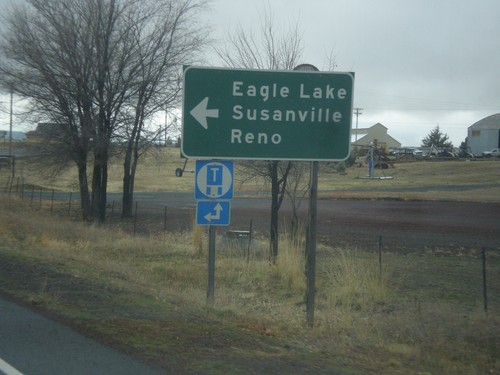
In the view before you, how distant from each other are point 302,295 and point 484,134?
334 ft

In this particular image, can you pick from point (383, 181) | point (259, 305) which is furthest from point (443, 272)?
point (383, 181)

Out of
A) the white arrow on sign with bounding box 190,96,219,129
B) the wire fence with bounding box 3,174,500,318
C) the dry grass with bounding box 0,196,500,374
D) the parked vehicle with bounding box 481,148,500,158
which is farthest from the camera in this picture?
the parked vehicle with bounding box 481,148,500,158

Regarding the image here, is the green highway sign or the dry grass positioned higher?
the green highway sign

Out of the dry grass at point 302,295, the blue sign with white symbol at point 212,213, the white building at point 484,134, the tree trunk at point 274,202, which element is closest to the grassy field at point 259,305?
A: the dry grass at point 302,295

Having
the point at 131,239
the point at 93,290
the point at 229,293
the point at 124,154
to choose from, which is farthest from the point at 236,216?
the point at 93,290

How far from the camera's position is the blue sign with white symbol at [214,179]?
10.2 metres

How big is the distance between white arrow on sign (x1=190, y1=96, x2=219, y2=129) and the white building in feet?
321

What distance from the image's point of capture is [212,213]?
10.3 meters

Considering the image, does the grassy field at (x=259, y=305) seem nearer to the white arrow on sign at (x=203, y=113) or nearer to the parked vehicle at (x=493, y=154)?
the white arrow on sign at (x=203, y=113)

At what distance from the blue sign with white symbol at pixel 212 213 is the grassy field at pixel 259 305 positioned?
4.28ft

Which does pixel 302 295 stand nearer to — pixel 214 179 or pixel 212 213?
pixel 212 213

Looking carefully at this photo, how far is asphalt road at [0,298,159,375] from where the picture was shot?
6414mm

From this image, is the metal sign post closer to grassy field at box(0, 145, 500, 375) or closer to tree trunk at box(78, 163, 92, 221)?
grassy field at box(0, 145, 500, 375)

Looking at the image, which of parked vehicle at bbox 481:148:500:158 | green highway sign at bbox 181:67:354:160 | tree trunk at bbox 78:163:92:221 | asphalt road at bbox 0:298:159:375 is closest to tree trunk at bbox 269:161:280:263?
green highway sign at bbox 181:67:354:160
